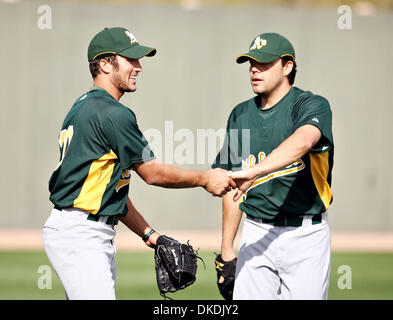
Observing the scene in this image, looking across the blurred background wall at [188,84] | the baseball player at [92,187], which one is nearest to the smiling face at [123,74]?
the baseball player at [92,187]

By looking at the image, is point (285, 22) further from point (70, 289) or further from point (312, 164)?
point (70, 289)

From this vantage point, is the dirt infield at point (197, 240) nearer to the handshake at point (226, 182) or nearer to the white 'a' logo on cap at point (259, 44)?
the handshake at point (226, 182)

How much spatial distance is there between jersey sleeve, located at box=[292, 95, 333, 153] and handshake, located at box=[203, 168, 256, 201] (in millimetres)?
521

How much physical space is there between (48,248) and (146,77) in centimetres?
1142

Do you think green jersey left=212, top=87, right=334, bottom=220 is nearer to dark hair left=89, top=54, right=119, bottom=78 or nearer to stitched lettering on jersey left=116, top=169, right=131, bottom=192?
stitched lettering on jersey left=116, top=169, right=131, bottom=192

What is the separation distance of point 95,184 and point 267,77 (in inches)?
61.0

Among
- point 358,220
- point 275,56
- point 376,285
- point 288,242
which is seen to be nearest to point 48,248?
point 288,242

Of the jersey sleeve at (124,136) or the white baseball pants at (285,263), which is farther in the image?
the white baseball pants at (285,263)

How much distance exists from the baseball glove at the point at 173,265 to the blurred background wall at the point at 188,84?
10.2 meters

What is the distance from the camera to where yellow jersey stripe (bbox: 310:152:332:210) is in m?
4.62

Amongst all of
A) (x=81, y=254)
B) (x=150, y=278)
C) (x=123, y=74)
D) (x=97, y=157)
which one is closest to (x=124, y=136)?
(x=97, y=157)

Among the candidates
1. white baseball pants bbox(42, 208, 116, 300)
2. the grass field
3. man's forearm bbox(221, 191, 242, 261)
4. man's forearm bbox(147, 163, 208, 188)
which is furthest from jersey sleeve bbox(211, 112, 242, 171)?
the grass field

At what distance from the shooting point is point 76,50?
1525 centimetres

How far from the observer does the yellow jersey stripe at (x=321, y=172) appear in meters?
4.62
